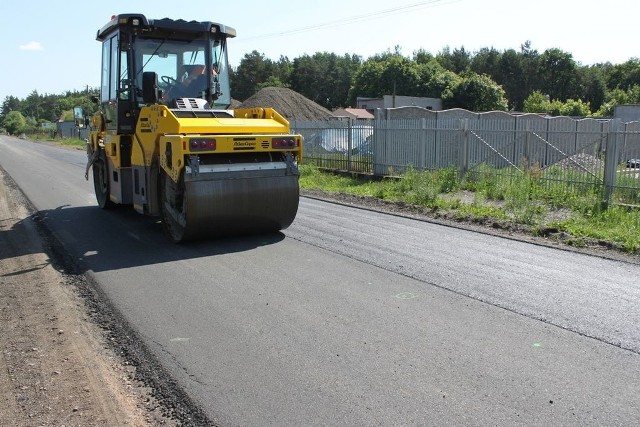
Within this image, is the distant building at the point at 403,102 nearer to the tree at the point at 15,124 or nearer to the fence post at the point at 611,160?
the fence post at the point at 611,160

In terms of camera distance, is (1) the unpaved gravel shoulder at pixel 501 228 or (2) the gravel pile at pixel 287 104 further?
(2) the gravel pile at pixel 287 104

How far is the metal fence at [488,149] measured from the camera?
1159cm

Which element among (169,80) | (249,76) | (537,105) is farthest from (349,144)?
(249,76)

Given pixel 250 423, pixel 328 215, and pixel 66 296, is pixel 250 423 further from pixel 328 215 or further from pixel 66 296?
pixel 328 215

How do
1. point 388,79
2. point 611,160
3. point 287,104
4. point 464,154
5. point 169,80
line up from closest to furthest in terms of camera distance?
1. point 169,80
2. point 611,160
3. point 464,154
4. point 287,104
5. point 388,79

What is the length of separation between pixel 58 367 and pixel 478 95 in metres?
64.9

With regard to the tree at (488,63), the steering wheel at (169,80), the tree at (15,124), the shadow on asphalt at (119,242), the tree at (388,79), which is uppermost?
the tree at (488,63)

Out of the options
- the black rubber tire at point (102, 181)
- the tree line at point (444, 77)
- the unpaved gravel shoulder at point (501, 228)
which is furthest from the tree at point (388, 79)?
the black rubber tire at point (102, 181)

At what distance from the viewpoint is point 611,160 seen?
11625 mm

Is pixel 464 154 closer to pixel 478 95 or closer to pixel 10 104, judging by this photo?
pixel 478 95

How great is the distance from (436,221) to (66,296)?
22.1ft

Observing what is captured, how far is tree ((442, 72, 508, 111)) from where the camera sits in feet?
210

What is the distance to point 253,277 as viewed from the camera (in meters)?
6.65

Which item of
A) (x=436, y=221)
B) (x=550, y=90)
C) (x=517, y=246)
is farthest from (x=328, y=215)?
(x=550, y=90)
